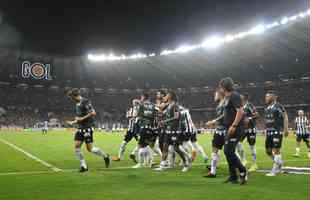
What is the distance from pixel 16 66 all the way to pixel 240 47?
44.6 m

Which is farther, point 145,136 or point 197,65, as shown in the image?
point 197,65

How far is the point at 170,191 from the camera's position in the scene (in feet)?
27.1

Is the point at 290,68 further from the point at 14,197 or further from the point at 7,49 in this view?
the point at 14,197

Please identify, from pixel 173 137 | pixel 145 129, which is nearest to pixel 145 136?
pixel 145 129

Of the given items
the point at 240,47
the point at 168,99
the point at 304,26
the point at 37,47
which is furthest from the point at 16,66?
the point at 168,99

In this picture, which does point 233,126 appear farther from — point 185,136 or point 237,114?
point 185,136

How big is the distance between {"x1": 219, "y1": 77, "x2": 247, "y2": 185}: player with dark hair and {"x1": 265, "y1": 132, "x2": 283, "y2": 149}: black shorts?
86.0 inches

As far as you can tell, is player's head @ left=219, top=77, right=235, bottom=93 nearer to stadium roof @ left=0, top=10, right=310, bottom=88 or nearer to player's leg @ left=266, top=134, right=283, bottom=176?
player's leg @ left=266, top=134, right=283, bottom=176

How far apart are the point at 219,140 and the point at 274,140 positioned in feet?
5.13

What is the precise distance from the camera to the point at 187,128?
41.7 feet

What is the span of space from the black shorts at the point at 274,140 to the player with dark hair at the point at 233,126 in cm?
218

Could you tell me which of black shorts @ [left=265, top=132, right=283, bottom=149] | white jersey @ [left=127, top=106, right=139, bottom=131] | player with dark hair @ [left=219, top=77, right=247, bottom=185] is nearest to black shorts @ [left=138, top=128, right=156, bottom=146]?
white jersey @ [left=127, top=106, right=139, bottom=131]

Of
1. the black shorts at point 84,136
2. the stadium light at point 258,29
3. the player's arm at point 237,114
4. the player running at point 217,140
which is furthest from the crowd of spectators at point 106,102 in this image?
the player's arm at point 237,114

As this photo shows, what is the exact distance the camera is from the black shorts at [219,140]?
10797 mm
